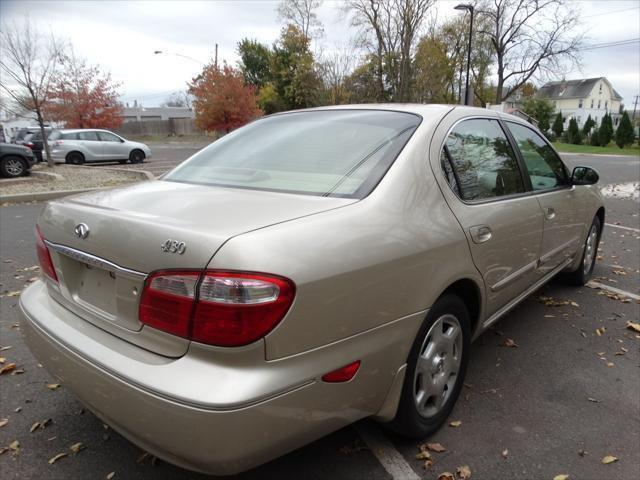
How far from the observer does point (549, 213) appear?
3338mm

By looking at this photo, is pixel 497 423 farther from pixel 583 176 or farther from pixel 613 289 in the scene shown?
pixel 613 289

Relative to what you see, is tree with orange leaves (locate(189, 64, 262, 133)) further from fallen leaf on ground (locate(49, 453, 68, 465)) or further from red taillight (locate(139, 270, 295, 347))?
red taillight (locate(139, 270, 295, 347))

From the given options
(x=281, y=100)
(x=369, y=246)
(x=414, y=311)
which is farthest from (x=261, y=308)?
(x=281, y=100)

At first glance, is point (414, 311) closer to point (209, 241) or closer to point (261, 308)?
point (261, 308)

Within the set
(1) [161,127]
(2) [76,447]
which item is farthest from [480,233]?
(1) [161,127]

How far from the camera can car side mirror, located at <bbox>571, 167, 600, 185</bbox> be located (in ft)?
12.7

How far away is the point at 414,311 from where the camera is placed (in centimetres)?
203

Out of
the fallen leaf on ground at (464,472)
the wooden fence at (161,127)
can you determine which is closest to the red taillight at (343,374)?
the fallen leaf on ground at (464,472)

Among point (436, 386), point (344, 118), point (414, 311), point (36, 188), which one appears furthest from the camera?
point (36, 188)

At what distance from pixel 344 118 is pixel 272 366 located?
1629mm

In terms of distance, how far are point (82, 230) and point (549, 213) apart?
9.65ft

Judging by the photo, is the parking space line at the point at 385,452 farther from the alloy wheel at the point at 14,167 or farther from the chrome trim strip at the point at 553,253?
the alloy wheel at the point at 14,167

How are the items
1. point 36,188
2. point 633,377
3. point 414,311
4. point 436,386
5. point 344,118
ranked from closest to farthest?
point 414,311, point 436,386, point 344,118, point 633,377, point 36,188

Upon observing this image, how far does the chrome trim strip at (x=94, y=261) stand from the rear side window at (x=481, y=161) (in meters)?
1.55
